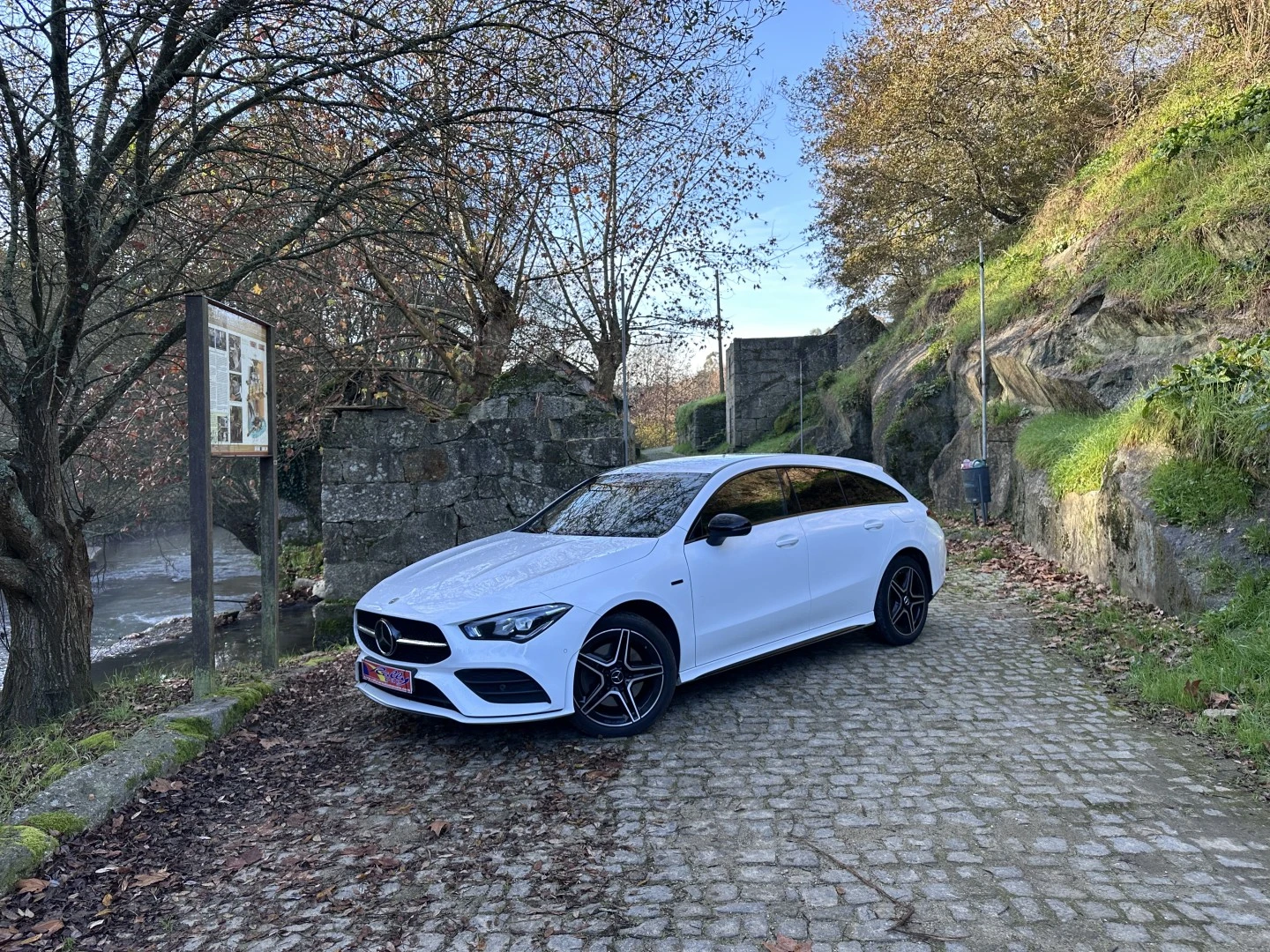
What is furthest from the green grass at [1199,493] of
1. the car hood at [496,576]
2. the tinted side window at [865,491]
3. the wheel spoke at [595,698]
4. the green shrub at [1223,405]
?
the wheel spoke at [595,698]

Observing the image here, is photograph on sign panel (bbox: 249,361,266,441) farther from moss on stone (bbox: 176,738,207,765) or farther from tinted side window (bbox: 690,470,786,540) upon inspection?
tinted side window (bbox: 690,470,786,540)

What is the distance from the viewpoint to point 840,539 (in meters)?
6.11

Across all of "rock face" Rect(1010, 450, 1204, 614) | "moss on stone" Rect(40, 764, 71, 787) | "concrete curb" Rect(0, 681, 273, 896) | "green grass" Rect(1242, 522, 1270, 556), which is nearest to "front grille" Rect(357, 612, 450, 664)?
"concrete curb" Rect(0, 681, 273, 896)

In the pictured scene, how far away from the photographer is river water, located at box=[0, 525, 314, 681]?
11453mm

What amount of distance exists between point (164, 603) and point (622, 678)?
1796 cm

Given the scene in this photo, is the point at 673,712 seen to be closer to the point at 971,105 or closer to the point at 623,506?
the point at 623,506

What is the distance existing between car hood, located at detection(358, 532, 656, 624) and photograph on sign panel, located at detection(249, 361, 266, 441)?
61.8 inches

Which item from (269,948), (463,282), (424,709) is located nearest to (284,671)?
(424,709)

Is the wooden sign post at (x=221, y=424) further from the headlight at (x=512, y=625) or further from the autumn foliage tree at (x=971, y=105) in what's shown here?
the autumn foliage tree at (x=971, y=105)

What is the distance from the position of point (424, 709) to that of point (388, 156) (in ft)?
14.2

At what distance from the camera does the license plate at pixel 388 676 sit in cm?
464

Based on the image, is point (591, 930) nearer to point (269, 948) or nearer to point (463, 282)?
point (269, 948)

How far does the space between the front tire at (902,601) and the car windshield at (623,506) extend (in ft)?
5.97

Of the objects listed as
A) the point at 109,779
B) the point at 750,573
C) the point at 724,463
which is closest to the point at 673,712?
the point at 750,573
